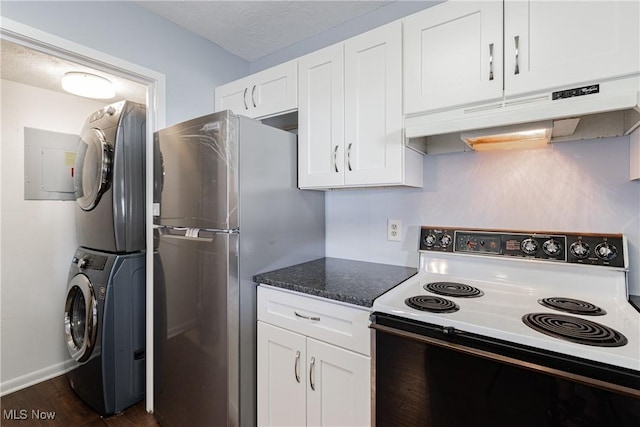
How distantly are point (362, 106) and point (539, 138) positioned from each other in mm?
790

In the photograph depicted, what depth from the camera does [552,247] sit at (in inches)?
50.9

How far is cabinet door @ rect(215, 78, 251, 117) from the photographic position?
6.53 ft

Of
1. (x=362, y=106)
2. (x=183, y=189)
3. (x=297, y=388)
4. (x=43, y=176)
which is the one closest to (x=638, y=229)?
(x=362, y=106)

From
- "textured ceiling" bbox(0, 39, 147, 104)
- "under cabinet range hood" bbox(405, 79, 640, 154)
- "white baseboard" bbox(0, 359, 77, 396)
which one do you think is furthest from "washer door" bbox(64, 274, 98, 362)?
"under cabinet range hood" bbox(405, 79, 640, 154)

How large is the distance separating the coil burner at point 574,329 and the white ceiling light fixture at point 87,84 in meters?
2.70

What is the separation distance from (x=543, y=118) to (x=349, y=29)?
4.56 ft

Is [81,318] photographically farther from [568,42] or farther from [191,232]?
[568,42]

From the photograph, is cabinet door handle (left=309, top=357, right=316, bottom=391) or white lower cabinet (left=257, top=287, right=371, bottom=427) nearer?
white lower cabinet (left=257, top=287, right=371, bottom=427)

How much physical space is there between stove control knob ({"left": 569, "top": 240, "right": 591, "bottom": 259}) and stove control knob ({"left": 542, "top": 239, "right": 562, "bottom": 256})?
4cm

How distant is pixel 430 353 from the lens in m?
1.01

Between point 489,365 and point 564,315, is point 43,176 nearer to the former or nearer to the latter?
point 489,365

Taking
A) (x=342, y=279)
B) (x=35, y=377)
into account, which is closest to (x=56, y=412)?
(x=35, y=377)

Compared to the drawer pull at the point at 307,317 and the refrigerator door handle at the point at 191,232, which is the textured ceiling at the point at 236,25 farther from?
the drawer pull at the point at 307,317

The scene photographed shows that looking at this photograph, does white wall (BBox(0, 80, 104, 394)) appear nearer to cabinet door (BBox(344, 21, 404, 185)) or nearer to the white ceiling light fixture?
the white ceiling light fixture
